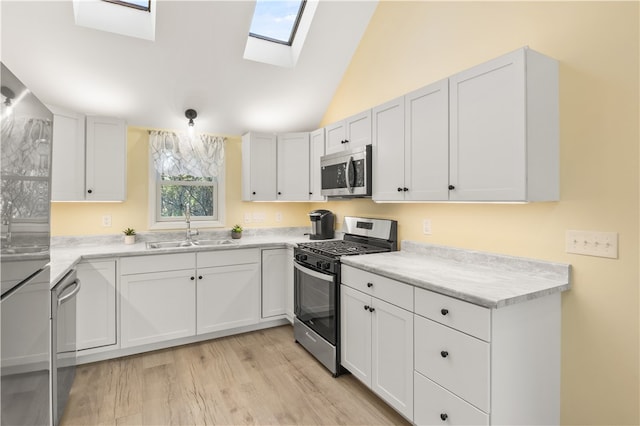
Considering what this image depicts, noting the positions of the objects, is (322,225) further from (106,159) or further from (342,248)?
(106,159)

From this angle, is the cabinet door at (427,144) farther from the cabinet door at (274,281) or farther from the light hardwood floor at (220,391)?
the cabinet door at (274,281)

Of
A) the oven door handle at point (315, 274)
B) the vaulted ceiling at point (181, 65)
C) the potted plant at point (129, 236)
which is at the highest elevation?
the vaulted ceiling at point (181, 65)

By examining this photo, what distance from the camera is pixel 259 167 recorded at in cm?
373

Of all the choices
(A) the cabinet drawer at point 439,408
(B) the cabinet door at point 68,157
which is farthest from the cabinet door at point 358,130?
(B) the cabinet door at point 68,157

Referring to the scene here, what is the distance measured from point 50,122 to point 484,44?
2.41 m

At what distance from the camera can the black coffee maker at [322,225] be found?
11.8ft

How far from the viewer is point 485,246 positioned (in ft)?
7.16

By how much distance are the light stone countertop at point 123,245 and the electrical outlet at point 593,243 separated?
2213 mm

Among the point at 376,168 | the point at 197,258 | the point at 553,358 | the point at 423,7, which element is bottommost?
the point at 553,358

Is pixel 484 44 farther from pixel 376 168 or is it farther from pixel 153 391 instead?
pixel 153 391

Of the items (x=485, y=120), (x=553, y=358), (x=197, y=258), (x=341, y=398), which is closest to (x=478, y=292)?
(x=553, y=358)

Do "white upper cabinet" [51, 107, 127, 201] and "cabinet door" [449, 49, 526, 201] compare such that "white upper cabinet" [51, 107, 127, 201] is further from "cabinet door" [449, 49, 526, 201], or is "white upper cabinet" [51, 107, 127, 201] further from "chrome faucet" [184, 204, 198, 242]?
"cabinet door" [449, 49, 526, 201]

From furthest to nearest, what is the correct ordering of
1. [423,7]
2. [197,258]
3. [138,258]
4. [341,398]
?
[197,258] → [138,258] → [423,7] → [341,398]

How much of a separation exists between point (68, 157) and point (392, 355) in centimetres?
300
